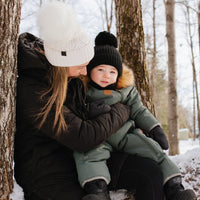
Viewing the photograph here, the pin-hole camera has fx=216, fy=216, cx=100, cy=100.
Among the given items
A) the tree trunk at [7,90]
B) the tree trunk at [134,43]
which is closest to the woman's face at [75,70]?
the tree trunk at [7,90]

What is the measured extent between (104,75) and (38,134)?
90cm

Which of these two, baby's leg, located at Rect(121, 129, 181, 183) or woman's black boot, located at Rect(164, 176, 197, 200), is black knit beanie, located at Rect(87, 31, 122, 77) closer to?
baby's leg, located at Rect(121, 129, 181, 183)

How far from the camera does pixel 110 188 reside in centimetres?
182

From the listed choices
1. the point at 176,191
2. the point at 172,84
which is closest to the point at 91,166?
the point at 176,191

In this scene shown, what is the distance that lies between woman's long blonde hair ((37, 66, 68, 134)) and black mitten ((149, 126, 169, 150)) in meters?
0.96

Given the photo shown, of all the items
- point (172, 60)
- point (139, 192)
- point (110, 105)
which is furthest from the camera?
point (172, 60)

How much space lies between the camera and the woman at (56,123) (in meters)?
1.54

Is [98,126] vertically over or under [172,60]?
under

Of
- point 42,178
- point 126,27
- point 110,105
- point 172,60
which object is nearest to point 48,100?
point 42,178

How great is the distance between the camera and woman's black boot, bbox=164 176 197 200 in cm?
162

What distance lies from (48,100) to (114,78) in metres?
0.84

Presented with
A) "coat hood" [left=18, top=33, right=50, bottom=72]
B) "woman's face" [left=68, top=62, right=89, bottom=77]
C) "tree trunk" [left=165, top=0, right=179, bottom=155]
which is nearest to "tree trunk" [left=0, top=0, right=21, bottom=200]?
"coat hood" [left=18, top=33, right=50, bottom=72]

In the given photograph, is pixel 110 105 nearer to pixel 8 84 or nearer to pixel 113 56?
pixel 113 56

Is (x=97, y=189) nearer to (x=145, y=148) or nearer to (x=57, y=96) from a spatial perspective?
(x=145, y=148)
